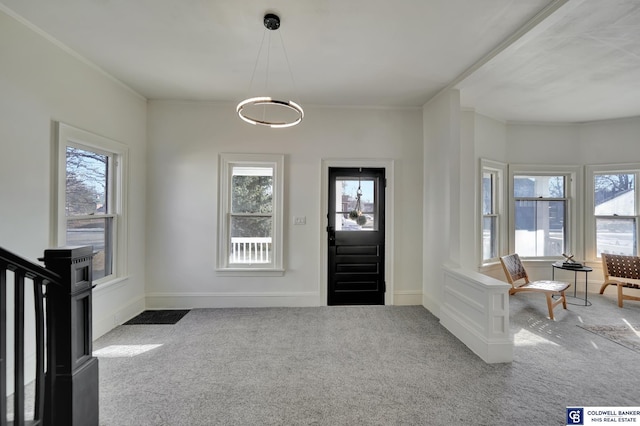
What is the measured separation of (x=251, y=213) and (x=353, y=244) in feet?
5.15

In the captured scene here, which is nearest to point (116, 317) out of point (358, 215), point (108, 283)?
point (108, 283)

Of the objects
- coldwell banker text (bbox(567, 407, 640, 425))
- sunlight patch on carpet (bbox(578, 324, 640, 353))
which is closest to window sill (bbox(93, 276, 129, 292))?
coldwell banker text (bbox(567, 407, 640, 425))

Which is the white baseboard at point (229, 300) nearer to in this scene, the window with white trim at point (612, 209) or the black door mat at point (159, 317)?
the black door mat at point (159, 317)

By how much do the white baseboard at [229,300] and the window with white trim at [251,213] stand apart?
1.27 ft

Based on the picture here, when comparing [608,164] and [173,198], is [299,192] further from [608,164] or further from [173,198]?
[608,164]

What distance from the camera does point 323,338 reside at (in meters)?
3.04

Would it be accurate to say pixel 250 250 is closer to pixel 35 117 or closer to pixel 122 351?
pixel 122 351

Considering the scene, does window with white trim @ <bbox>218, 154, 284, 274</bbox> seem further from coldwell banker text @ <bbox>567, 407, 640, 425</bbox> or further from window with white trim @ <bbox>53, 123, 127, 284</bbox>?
coldwell banker text @ <bbox>567, 407, 640, 425</bbox>

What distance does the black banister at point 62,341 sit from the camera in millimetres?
1377

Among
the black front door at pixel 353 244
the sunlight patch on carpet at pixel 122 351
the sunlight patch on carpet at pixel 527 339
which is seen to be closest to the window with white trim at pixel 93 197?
the sunlight patch on carpet at pixel 122 351

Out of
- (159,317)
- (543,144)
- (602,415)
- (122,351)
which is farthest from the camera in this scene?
(543,144)

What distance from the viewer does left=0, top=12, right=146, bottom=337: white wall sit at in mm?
2152

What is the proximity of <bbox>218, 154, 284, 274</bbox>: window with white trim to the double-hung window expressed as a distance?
13.4 feet

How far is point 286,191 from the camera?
402 centimetres
